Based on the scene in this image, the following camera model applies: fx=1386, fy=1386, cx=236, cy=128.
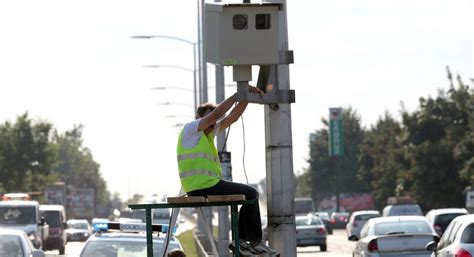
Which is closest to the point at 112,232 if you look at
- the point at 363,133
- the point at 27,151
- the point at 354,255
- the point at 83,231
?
the point at 354,255

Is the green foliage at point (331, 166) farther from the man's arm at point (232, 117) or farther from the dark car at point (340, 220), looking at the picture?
the man's arm at point (232, 117)

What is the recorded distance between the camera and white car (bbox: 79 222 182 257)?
16031mm

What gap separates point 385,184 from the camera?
108 metres

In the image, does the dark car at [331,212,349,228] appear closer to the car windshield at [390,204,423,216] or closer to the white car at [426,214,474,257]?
the car windshield at [390,204,423,216]

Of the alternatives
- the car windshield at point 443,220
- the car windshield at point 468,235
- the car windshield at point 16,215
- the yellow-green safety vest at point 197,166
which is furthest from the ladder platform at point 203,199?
the car windshield at point 443,220

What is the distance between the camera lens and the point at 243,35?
38.8 ft

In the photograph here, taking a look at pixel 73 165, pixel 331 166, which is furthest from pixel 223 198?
pixel 73 165

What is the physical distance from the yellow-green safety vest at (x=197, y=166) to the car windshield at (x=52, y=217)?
4075cm

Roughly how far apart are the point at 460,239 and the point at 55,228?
110 ft

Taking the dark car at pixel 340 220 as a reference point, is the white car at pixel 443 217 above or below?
above

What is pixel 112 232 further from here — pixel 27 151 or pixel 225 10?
pixel 27 151

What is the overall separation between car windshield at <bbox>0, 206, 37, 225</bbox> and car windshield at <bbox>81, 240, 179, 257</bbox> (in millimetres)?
24944

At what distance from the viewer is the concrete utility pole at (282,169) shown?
1331 centimetres

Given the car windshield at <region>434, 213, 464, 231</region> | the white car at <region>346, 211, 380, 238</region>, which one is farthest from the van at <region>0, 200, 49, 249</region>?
the white car at <region>346, 211, 380, 238</region>
